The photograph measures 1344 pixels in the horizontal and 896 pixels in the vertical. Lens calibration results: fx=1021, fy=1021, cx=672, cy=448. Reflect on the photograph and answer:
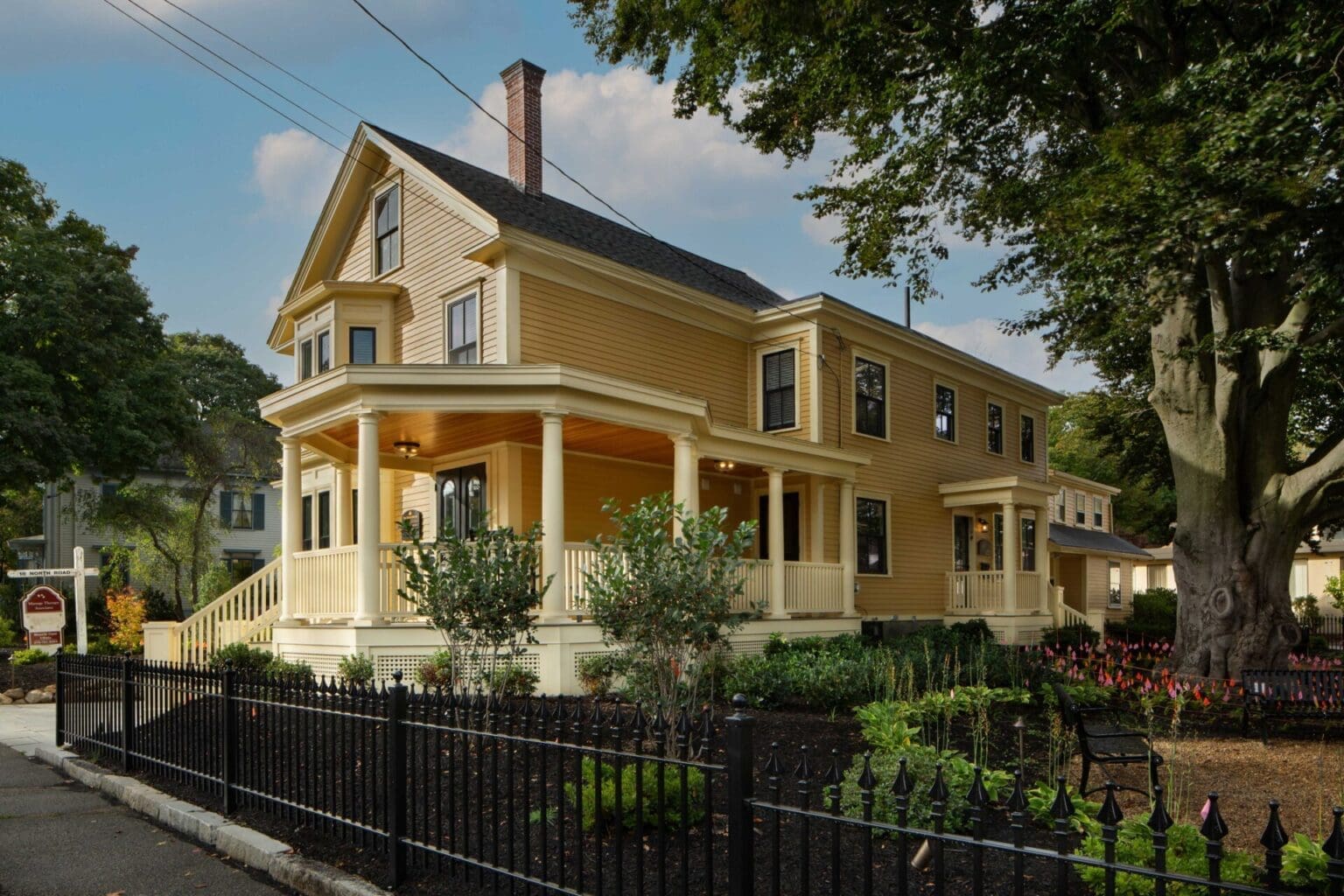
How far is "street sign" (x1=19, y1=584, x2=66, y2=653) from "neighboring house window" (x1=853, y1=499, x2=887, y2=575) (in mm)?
14871

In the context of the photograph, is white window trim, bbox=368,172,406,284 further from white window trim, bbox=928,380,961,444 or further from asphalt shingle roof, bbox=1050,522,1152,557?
asphalt shingle roof, bbox=1050,522,1152,557

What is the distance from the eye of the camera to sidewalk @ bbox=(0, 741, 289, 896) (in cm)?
621

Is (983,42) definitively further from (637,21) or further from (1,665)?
(1,665)

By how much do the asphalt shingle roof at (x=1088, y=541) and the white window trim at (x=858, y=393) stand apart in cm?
1324

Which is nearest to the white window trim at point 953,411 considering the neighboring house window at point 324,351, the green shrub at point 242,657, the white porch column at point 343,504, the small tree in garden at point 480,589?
the white porch column at point 343,504

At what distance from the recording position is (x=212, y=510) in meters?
41.9

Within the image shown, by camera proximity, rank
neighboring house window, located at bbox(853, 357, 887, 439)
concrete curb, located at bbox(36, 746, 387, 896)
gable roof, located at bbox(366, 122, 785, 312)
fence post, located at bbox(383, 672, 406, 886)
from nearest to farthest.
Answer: fence post, located at bbox(383, 672, 406, 886), concrete curb, located at bbox(36, 746, 387, 896), gable roof, located at bbox(366, 122, 785, 312), neighboring house window, located at bbox(853, 357, 887, 439)

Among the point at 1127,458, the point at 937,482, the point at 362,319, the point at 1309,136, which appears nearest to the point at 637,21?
the point at 362,319

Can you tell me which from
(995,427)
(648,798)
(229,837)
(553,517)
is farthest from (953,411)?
(229,837)

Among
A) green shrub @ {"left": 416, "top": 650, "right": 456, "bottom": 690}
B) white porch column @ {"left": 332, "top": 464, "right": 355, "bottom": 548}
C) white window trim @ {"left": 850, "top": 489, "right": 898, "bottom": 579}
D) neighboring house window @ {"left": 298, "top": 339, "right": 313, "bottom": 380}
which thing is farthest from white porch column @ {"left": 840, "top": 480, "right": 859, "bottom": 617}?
neighboring house window @ {"left": 298, "top": 339, "right": 313, "bottom": 380}

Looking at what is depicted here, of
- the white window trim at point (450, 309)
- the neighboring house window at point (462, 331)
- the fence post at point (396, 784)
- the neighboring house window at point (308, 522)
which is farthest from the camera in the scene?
the neighboring house window at point (308, 522)

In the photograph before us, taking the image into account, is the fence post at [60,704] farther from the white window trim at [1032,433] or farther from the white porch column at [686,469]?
the white window trim at [1032,433]

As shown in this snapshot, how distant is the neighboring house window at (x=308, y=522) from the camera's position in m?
23.1

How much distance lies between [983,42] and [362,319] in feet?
38.6
